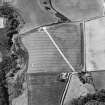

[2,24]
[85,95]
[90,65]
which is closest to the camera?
[85,95]

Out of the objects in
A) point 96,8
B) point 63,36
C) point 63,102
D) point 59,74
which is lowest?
point 63,102

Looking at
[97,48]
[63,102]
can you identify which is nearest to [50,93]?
[63,102]

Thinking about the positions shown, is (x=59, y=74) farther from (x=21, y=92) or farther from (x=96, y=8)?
(x=96, y=8)

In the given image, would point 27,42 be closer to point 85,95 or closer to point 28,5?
point 28,5

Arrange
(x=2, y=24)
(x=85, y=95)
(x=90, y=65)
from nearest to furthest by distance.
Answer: (x=85, y=95) → (x=90, y=65) → (x=2, y=24)

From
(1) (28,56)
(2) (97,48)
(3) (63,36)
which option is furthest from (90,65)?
(1) (28,56)

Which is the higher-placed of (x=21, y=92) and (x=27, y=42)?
(x=27, y=42)

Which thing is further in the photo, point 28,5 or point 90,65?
point 28,5

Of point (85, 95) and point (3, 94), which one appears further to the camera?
point (3, 94)

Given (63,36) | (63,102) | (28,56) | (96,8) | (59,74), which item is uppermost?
(96,8)
